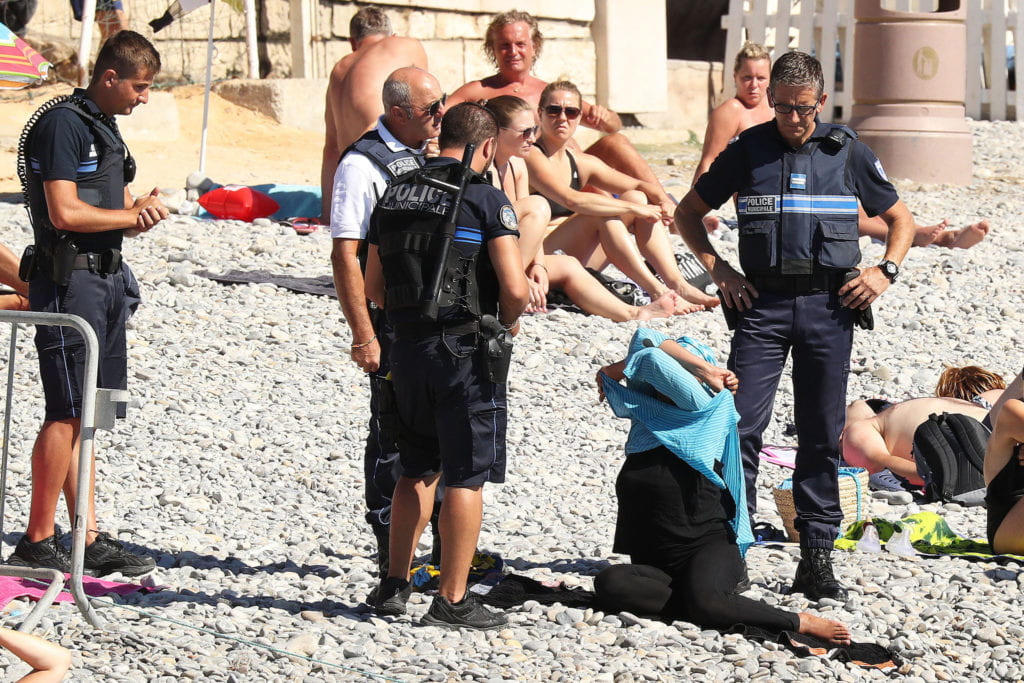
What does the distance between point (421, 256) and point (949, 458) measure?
3.08 meters

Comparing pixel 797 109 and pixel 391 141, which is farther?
pixel 797 109

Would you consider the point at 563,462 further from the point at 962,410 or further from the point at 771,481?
the point at 962,410

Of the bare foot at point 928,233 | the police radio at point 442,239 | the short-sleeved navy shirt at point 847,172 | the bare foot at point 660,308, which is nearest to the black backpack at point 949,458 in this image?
the bare foot at point 928,233

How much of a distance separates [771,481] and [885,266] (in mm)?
1728

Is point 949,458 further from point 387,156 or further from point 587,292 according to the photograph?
point 387,156

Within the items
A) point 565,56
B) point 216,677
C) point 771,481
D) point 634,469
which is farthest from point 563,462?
point 565,56

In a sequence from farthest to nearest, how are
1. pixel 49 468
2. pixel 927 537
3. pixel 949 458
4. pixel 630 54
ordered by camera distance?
pixel 630 54 < pixel 949 458 < pixel 927 537 < pixel 49 468

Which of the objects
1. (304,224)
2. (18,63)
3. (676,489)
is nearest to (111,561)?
(676,489)

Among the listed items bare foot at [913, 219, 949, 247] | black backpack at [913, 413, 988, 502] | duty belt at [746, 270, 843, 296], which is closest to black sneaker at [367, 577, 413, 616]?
duty belt at [746, 270, 843, 296]

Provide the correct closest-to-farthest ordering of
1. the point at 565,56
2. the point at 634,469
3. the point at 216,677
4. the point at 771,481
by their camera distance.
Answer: the point at 216,677
the point at 634,469
the point at 771,481
the point at 565,56

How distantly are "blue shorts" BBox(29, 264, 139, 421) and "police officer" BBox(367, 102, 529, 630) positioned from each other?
1.02 m

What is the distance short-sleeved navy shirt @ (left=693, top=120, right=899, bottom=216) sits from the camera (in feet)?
16.6

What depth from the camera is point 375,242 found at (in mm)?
4492

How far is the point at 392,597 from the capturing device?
454 cm
